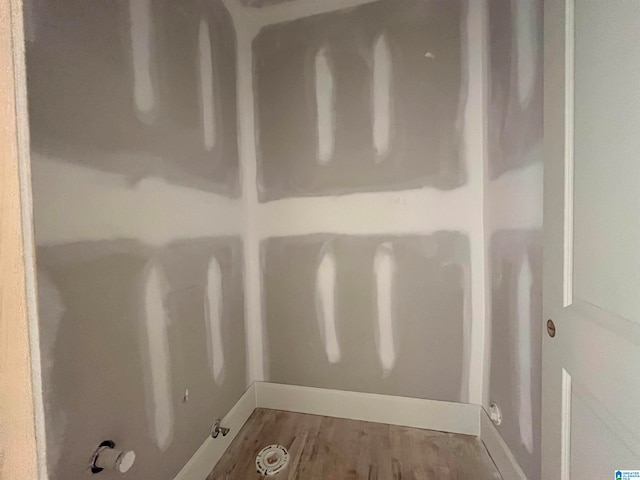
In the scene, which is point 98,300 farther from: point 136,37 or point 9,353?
point 136,37

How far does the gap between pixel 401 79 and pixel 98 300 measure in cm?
176

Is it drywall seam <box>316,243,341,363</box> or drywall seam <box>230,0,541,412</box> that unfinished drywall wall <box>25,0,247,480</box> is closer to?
drywall seam <box>230,0,541,412</box>

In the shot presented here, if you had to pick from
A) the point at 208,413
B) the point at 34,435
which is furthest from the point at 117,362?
the point at 208,413

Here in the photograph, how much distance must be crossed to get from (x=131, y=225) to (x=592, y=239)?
1.38 metres

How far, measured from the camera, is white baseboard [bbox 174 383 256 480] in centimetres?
140

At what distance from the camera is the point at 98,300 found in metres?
0.99

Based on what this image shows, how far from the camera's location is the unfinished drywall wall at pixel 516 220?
1.17m

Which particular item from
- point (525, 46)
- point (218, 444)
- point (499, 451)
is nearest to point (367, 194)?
point (525, 46)

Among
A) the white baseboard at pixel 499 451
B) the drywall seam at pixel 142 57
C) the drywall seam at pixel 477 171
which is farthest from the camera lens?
the drywall seam at pixel 477 171

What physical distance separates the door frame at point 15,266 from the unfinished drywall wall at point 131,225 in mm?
256

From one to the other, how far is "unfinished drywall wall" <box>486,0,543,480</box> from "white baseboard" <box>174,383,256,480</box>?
138 cm

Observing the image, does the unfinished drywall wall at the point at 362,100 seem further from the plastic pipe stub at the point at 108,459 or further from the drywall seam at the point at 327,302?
the plastic pipe stub at the point at 108,459

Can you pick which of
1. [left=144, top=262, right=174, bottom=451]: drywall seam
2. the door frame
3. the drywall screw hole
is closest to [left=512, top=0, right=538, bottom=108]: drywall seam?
the drywall screw hole

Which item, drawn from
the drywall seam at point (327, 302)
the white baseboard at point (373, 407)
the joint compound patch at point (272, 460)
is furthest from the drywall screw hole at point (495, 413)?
the joint compound patch at point (272, 460)
